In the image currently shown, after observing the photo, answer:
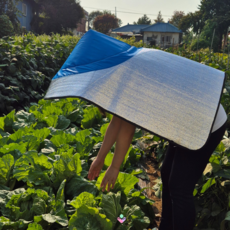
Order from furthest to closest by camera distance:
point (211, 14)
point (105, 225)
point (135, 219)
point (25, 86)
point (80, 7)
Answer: point (211, 14) < point (80, 7) < point (25, 86) < point (135, 219) < point (105, 225)

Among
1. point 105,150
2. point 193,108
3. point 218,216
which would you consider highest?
point 193,108

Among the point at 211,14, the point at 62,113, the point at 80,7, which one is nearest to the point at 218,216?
the point at 62,113

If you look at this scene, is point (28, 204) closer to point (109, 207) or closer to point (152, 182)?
point (109, 207)

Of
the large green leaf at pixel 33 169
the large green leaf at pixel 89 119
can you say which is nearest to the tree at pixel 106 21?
the large green leaf at pixel 89 119

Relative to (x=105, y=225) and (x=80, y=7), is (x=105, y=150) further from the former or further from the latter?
(x=80, y=7)

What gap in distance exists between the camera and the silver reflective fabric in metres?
1.31

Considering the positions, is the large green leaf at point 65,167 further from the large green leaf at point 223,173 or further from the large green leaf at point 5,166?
the large green leaf at point 223,173

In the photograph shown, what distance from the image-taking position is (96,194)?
6.97 ft

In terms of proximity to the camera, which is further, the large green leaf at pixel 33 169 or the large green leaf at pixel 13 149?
the large green leaf at pixel 13 149

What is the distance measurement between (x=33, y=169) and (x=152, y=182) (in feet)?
4.77

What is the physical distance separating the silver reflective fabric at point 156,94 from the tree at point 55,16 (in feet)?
94.0

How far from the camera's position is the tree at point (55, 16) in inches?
1136

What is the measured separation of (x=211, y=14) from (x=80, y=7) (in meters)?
21.7

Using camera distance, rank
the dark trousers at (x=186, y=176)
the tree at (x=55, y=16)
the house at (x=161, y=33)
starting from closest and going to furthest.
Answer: the dark trousers at (x=186, y=176)
the tree at (x=55, y=16)
the house at (x=161, y=33)
